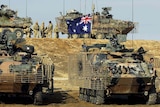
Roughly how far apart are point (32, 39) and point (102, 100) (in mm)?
24947

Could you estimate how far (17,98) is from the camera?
2089 cm

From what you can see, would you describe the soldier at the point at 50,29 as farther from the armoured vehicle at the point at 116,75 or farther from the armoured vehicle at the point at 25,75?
the armoured vehicle at the point at 25,75

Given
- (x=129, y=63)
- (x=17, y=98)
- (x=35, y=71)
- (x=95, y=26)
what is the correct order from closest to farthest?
(x=35, y=71) → (x=129, y=63) → (x=17, y=98) → (x=95, y=26)

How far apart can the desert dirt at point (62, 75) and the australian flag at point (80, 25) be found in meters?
1.00

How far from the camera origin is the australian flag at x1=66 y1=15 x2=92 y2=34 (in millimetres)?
43097

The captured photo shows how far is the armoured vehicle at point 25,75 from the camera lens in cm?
1794

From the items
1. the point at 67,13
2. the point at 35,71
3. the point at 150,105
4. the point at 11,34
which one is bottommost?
the point at 150,105

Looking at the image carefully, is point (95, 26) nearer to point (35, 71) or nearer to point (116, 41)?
point (116, 41)

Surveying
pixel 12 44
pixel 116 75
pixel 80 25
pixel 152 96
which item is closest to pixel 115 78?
pixel 116 75

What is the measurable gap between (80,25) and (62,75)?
9.15 metres

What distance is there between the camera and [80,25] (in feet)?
148

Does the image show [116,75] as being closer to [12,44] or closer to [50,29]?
Result: [12,44]

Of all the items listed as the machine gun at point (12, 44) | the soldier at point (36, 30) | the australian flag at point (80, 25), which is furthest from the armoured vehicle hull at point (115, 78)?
the soldier at point (36, 30)

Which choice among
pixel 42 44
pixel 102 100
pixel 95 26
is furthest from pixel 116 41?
pixel 95 26
